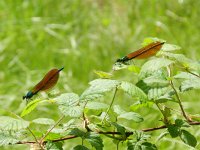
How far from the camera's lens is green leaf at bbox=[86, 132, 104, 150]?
1.08 meters

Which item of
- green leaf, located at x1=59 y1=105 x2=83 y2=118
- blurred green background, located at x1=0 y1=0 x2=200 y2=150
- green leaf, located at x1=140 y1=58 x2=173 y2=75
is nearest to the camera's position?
green leaf, located at x1=59 y1=105 x2=83 y2=118

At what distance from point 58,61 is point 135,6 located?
80cm

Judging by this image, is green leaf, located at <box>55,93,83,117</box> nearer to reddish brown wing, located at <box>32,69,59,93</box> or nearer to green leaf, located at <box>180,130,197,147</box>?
reddish brown wing, located at <box>32,69,59,93</box>

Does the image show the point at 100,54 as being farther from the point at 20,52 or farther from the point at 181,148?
the point at 181,148

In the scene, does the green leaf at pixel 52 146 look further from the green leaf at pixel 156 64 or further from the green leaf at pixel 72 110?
the green leaf at pixel 156 64

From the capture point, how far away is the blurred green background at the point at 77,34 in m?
3.54

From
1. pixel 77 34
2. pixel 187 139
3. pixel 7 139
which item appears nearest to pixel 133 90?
pixel 187 139

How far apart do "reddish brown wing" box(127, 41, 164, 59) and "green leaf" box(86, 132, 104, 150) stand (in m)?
0.21

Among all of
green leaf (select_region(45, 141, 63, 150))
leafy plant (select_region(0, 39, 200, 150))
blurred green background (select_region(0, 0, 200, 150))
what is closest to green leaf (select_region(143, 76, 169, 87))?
leafy plant (select_region(0, 39, 200, 150))

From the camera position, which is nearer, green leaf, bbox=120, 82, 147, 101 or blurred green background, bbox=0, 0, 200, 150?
green leaf, bbox=120, 82, 147, 101

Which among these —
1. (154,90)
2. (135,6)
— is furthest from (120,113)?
(135,6)

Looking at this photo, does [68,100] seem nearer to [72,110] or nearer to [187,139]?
[72,110]

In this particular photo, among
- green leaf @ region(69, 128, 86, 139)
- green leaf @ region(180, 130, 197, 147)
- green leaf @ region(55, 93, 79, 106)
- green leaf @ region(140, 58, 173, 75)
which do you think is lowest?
green leaf @ region(180, 130, 197, 147)

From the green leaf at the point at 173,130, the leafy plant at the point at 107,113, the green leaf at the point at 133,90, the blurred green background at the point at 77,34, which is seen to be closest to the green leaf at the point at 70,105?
the leafy plant at the point at 107,113
